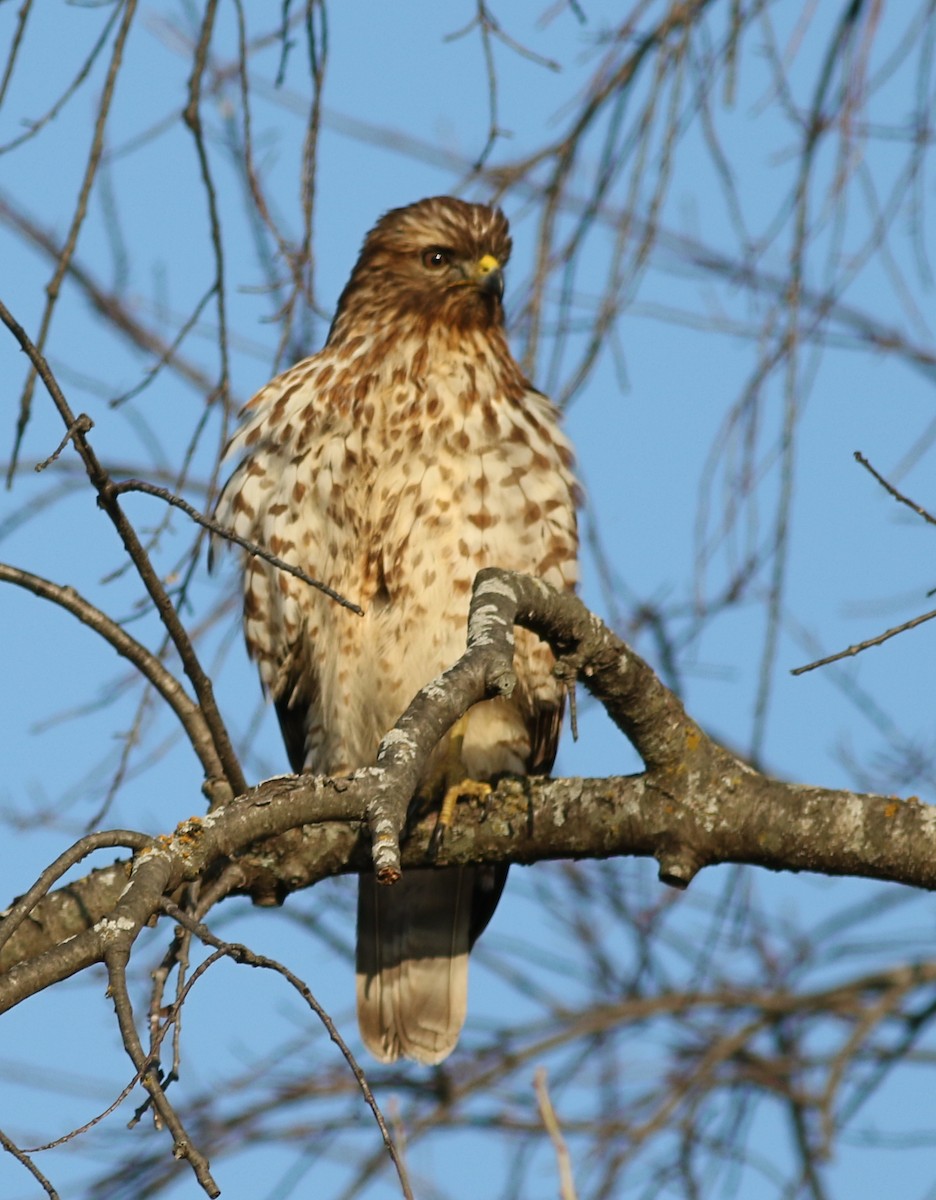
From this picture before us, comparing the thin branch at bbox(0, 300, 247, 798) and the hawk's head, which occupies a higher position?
the hawk's head

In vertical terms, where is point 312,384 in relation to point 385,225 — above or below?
below

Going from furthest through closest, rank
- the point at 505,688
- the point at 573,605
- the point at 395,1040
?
the point at 395,1040 < the point at 573,605 < the point at 505,688

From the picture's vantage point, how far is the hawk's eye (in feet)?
14.4

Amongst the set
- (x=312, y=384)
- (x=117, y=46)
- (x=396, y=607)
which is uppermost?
(x=312, y=384)

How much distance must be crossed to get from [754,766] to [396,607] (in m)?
1.01

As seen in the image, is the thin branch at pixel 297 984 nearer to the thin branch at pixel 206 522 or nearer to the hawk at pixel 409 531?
the thin branch at pixel 206 522

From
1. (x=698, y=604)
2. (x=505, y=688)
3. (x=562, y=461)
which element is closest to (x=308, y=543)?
(x=562, y=461)

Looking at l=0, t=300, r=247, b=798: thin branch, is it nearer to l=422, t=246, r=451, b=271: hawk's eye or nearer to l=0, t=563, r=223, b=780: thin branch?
l=0, t=563, r=223, b=780: thin branch

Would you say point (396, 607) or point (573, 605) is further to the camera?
point (396, 607)

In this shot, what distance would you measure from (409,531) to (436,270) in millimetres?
911

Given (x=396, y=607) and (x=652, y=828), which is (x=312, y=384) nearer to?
(x=396, y=607)

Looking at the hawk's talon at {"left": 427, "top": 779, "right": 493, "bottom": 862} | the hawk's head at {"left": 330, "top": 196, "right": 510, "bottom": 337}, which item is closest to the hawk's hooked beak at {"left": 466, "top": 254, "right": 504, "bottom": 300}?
the hawk's head at {"left": 330, "top": 196, "right": 510, "bottom": 337}

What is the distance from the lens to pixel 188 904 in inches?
118

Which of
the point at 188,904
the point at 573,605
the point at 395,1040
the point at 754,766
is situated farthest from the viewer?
the point at 395,1040
